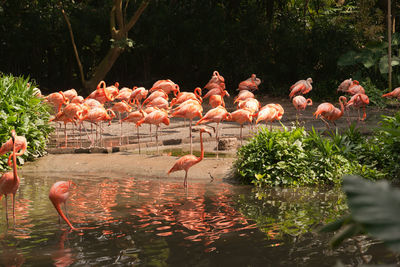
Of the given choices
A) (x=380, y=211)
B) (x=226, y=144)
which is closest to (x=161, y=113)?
(x=226, y=144)

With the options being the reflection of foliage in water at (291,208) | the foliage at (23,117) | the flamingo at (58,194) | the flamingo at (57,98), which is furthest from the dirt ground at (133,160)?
the flamingo at (58,194)

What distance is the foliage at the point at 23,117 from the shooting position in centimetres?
815

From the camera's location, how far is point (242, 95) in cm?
1200

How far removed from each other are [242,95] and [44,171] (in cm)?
535

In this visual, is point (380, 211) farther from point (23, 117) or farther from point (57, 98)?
point (57, 98)

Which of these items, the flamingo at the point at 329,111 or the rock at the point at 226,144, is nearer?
the rock at the point at 226,144

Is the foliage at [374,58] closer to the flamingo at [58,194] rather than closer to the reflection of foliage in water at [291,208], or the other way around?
the reflection of foliage in water at [291,208]

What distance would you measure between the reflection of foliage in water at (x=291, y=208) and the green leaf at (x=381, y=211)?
402cm

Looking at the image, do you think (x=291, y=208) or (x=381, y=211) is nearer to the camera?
(x=381, y=211)

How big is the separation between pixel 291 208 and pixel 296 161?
4.43ft

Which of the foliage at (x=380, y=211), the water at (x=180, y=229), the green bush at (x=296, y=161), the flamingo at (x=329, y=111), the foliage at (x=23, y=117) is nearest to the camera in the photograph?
the foliage at (x=380, y=211)

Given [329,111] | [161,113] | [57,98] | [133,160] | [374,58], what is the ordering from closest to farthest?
[133,160] < [161,113] < [329,111] < [57,98] < [374,58]

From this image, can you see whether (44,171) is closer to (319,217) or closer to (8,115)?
(8,115)

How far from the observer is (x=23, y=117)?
848 cm
